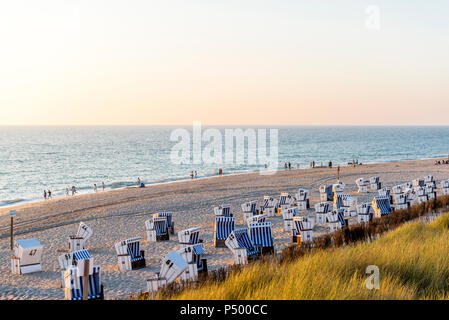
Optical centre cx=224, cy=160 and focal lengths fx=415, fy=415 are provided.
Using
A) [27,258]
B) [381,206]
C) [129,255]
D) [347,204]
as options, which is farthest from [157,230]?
[381,206]

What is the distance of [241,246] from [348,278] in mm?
6606

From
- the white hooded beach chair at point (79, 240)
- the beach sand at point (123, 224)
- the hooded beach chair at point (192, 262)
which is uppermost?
the hooded beach chair at point (192, 262)

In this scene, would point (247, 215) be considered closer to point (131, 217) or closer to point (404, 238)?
point (131, 217)

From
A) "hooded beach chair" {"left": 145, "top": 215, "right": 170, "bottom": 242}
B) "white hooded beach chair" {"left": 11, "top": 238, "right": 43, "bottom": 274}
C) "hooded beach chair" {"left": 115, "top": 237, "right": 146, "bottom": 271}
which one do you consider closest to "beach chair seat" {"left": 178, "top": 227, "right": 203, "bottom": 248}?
"hooded beach chair" {"left": 115, "top": 237, "right": 146, "bottom": 271}

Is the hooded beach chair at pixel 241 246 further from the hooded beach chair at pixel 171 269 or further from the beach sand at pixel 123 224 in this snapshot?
the hooded beach chair at pixel 171 269

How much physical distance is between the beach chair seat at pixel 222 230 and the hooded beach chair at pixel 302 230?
2.21 metres

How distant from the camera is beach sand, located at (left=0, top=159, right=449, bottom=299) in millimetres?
11211

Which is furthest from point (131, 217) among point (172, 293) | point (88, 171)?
point (88, 171)

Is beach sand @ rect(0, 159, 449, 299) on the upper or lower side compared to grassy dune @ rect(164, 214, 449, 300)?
lower

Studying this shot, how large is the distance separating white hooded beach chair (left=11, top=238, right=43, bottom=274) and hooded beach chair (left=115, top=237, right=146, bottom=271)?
2.35m

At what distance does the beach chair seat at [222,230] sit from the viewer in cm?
1431

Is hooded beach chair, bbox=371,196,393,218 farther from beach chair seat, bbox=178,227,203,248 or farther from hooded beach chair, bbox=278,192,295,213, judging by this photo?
beach chair seat, bbox=178,227,203,248

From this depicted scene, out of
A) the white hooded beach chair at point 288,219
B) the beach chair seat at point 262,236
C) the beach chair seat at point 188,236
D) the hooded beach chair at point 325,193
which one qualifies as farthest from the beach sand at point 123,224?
the beach chair seat at point 262,236
